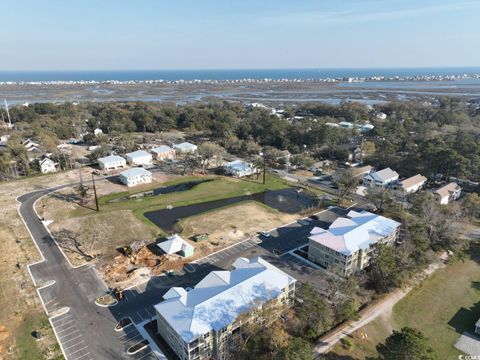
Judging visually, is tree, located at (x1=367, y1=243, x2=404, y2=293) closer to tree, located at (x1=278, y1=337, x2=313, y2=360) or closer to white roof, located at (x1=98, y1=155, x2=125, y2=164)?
tree, located at (x1=278, y1=337, x2=313, y2=360)

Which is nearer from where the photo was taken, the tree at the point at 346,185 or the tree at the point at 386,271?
the tree at the point at 386,271

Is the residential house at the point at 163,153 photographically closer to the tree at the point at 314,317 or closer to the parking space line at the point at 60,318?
the parking space line at the point at 60,318

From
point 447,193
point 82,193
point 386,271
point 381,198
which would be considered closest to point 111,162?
point 82,193

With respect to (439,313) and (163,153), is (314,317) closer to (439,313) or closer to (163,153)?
(439,313)

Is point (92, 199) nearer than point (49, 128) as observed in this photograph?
Yes

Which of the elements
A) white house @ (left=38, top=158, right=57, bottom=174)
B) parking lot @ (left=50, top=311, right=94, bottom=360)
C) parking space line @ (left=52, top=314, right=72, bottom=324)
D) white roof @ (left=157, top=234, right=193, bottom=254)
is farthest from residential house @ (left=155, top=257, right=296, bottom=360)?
white house @ (left=38, top=158, right=57, bottom=174)

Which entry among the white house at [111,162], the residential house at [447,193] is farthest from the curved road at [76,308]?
the residential house at [447,193]

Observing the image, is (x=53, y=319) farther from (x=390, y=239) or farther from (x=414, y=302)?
(x=390, y=239)

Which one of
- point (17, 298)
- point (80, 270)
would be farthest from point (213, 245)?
point (17, 298)
